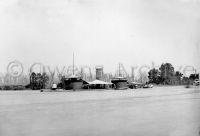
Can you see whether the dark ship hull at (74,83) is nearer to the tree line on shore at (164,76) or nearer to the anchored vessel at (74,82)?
the anchored vessel at (74,82)

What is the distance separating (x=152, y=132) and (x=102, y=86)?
8080 cm

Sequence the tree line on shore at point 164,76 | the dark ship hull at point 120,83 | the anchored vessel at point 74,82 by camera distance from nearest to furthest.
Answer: the anchored vessel at point 74,82 < the dark ship hull at point 120,83 < the tree line on shore at point 164,76

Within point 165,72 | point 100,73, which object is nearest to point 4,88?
point 100,73

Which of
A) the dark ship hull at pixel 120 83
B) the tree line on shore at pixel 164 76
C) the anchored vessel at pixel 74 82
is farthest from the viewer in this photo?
the tree line on shore at pixel 164 76

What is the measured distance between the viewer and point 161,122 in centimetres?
1555

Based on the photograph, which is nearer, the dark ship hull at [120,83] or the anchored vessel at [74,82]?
the anchored vessel at [74,82]

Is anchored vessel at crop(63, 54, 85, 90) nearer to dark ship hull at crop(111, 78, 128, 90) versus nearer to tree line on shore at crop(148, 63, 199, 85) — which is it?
dark ship hull at crop(111, 78, 128, 90)

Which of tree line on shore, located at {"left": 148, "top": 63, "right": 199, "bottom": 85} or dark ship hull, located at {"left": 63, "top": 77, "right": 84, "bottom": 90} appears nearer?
dark ship hull, located at {"left": 63, "top": 77, "right": 84, "bottom": 90}

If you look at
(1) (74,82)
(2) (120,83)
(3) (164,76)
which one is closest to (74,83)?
(1) (74,82)

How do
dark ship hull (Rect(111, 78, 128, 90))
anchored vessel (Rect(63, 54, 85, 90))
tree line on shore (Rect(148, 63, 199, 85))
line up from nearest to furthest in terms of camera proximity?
anchored vessel (Rect(63, 54, 85, 90)) < dark ship hull (Rect(111, 78, 128, 90)) < tree line on shore (Rect(148, 63, 199, 85))

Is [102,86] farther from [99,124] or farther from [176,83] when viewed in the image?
[99,124]

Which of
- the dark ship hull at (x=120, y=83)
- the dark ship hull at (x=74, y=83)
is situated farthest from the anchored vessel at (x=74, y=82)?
the dark ship hull at (x=120, y=83)

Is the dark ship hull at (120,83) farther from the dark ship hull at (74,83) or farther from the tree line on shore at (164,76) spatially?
the tree line on shore at (164,76)

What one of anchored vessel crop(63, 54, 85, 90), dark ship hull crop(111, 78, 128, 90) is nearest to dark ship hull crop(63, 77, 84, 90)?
anchored vessel crop(63, 54, 85, 90)
